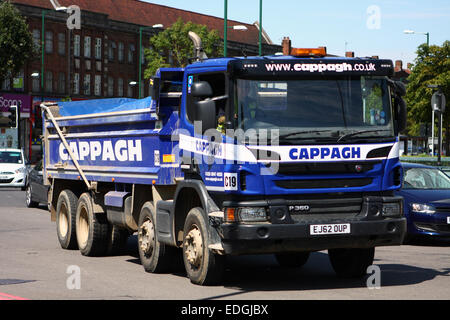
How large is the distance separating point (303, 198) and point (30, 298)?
3.17m

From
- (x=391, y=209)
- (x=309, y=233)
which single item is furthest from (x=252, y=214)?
(x=391, y=209)

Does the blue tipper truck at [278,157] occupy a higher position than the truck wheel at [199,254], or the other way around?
the blue tipper truck at [278,157]

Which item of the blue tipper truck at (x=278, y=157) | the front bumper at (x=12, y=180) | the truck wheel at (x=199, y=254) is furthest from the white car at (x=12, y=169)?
the truck wheel at (x=199, y=254)

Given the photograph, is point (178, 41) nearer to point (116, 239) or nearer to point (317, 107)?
point (116, 239)

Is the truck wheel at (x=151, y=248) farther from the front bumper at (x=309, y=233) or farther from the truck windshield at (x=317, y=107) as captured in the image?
the truck windshield at (x=317, y=107)

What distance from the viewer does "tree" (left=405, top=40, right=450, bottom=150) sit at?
6334cm

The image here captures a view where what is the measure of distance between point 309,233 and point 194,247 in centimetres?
147

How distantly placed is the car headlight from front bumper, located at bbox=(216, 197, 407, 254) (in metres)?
5.52

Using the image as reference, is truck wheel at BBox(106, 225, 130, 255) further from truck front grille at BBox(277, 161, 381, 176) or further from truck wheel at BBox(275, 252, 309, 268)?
truck front grille at BBox(277, 161, 381, 176)

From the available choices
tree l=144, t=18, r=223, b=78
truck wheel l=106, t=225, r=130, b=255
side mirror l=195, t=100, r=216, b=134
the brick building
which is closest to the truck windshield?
side mirror l=195, t=100, r=216, b=134

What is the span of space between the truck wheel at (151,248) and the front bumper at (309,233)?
1975 millimetres

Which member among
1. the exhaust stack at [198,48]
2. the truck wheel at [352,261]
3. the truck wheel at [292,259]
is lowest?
the truck wheel at [292,259]

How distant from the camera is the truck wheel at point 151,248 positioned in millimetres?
11555
